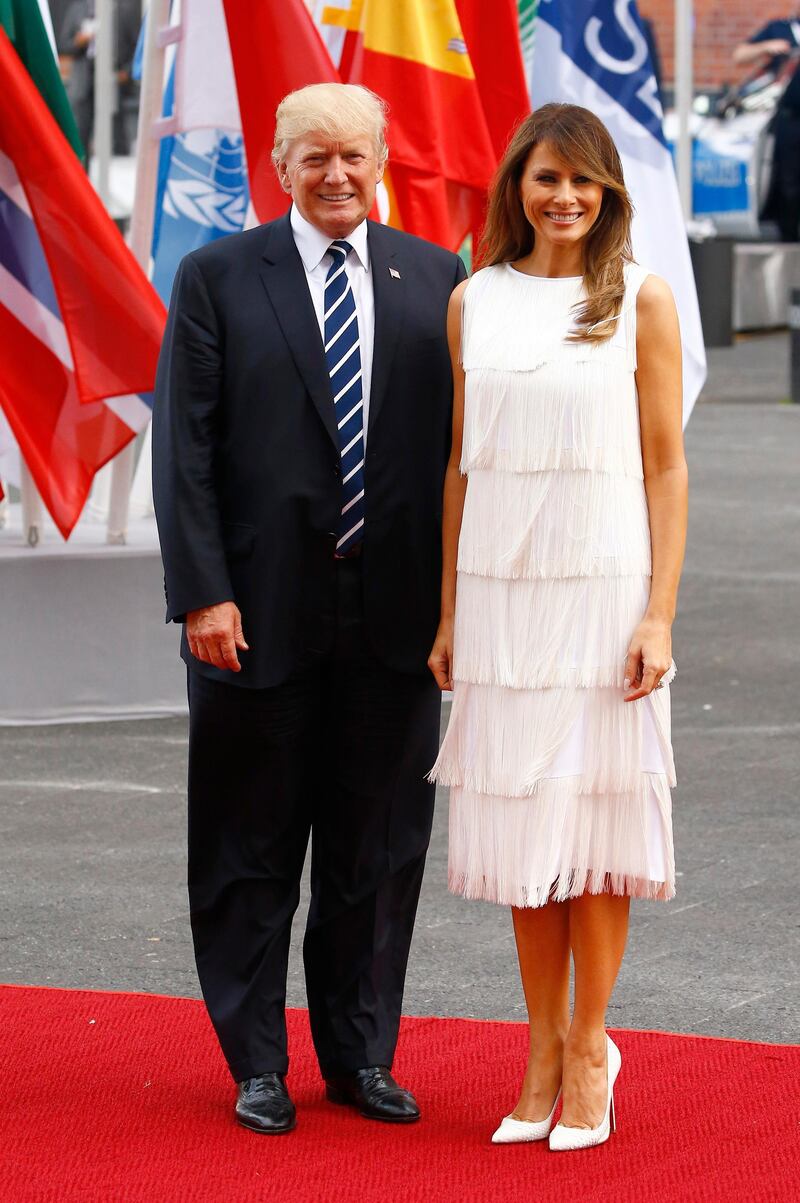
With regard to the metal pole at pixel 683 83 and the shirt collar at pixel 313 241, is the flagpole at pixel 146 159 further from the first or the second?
the metal pole at pixel 683 83

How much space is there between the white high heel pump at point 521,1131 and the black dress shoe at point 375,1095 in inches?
8.3

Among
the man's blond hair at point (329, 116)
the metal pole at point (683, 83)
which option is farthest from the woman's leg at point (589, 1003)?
the metal pole at point (683, 83)

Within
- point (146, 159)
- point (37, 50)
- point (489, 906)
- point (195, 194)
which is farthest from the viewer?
point (195, 194)

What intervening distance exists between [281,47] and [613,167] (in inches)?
167

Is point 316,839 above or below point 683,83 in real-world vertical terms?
below

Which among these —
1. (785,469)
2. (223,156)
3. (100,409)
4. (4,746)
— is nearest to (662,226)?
(223,156)

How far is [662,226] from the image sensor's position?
32.1 feet

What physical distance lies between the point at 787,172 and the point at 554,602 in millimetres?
21723

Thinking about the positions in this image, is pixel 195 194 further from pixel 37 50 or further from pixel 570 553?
pixel 570 553

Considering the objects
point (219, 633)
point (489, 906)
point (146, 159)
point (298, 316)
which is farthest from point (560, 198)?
point (146, 159)

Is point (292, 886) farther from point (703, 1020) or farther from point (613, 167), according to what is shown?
point (613, 167)

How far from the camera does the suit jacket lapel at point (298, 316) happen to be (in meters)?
4.07

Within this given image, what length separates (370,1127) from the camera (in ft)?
13.9

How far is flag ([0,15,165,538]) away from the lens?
768 cm
